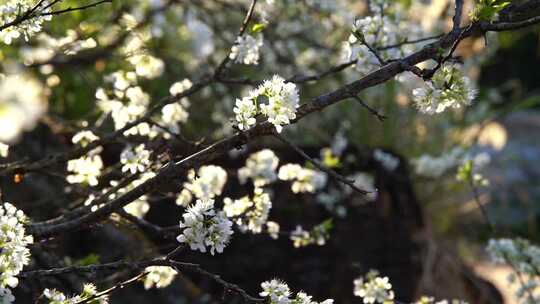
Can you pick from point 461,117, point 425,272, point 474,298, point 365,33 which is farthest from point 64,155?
point 461,117

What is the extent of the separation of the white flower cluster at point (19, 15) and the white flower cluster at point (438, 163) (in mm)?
3511

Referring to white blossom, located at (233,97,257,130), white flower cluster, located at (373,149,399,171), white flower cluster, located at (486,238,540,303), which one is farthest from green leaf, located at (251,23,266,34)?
white flower cluster, located at (373,149,399,171)

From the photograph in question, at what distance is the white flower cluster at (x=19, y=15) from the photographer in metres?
2.07

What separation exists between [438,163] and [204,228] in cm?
347

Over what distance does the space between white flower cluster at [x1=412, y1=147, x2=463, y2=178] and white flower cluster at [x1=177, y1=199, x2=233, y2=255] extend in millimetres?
3369

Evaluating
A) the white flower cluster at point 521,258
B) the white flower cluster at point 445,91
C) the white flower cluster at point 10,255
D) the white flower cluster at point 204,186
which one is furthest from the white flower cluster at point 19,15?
the white flower cluster at point 521,258

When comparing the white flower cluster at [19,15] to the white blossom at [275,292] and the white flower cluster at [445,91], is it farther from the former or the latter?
the white flower cluster at [445,91]

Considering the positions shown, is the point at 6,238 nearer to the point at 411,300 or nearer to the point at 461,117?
the point at 411,300

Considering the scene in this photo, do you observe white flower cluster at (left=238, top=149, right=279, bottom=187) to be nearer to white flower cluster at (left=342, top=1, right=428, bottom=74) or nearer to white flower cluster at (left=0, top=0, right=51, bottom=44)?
white flower cluster at (left=342, top=1, right=428, bottom=74)

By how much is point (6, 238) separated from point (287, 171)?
1.41 meters

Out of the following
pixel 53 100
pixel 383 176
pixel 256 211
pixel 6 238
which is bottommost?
pixel 6 238

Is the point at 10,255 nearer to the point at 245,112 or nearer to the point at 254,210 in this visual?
the point at 245,112

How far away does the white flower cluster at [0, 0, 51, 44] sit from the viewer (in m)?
2.07

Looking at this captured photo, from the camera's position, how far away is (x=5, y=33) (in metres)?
2.12
